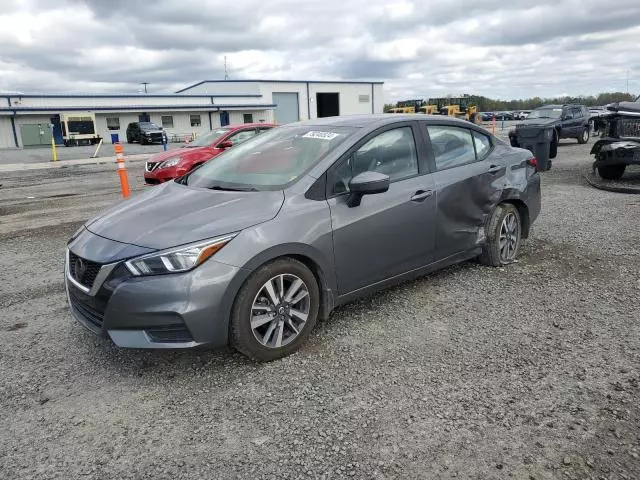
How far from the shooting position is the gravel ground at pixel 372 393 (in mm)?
2531

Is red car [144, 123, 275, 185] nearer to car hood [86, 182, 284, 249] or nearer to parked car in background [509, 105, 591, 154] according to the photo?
car hood [86, 182, 284, 249]

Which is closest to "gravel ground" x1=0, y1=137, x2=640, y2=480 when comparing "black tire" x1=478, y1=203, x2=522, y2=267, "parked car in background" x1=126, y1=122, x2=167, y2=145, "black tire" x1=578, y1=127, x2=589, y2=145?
"black tire" x1=478, y1=203, x2=522, y2=267

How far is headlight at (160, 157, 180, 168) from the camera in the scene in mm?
10672

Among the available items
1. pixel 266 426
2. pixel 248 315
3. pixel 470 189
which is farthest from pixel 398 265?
pixel 266 426

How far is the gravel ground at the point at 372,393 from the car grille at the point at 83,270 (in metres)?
0.62

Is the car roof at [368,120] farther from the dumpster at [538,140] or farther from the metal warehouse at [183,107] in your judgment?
the metal warehouse at [183,107]

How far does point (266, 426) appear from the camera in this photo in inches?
111

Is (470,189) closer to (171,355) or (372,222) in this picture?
(372,222)

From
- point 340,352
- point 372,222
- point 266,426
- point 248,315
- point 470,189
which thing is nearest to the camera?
point 266,426

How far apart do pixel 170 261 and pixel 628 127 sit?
30.4 feet

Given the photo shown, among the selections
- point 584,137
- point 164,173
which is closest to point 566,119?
point 584,137

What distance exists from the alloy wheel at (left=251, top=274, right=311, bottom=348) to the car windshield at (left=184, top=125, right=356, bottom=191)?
2.39 ft

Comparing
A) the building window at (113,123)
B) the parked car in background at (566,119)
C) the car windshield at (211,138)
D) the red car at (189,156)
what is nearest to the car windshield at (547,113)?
the parked car in background at (566,119)

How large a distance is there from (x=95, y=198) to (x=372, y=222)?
9.03 meters
